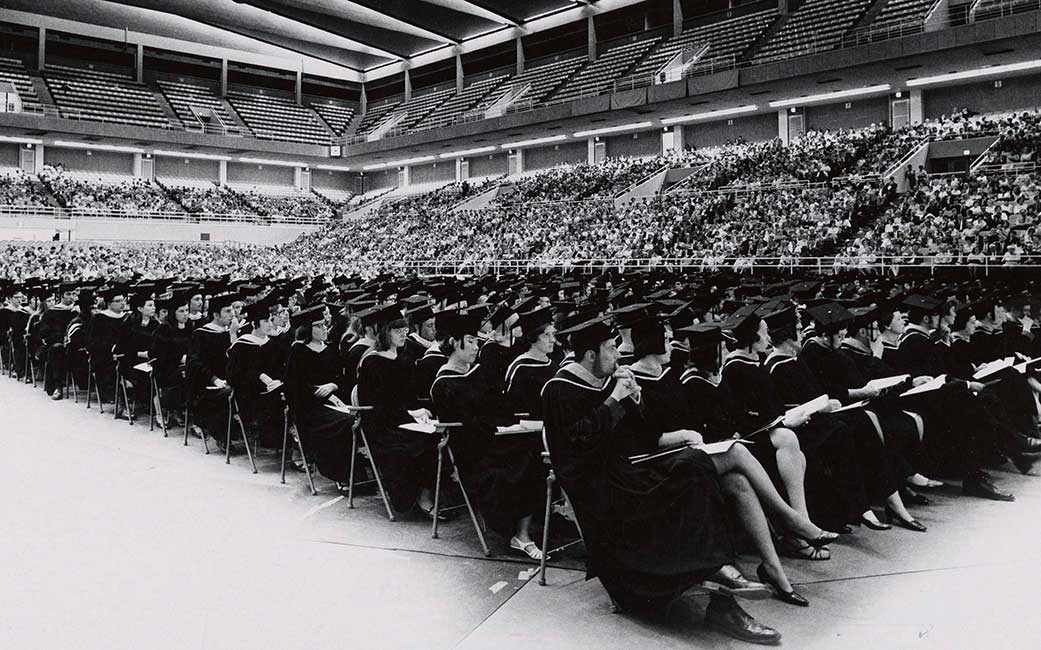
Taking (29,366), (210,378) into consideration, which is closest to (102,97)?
(29,366)

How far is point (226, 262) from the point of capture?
3056 centimetres

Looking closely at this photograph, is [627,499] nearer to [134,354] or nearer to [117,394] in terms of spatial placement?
[134,354]

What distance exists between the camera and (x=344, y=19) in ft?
135

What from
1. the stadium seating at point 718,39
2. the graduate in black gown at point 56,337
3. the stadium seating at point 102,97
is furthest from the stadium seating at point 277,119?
the graduate in black gown at point 56,337

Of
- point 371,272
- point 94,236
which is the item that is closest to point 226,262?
point 371,272

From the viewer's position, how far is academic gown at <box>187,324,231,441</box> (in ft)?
24.6

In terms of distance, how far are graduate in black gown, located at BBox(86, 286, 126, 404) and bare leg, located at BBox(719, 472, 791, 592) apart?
8.15m

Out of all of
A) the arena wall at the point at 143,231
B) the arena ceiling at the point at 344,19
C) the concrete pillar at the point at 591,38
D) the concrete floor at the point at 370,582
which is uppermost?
the arena ceiling at the point at 344,19

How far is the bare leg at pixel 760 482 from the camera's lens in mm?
3984

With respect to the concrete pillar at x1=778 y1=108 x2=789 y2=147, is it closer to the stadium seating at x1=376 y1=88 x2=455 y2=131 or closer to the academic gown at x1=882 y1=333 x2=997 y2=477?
the stadium seating at x1=376 y1=88 x2=455 y2=131

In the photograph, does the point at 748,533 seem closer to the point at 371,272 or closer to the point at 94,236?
the point at 371,272

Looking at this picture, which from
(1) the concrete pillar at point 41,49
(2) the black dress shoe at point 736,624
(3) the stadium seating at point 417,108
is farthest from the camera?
(3) the stadium seating at point 417,108

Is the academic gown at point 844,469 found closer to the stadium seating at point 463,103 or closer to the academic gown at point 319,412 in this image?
the academic gown at point 319,412

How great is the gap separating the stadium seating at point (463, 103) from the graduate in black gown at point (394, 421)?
36743 millimetres
